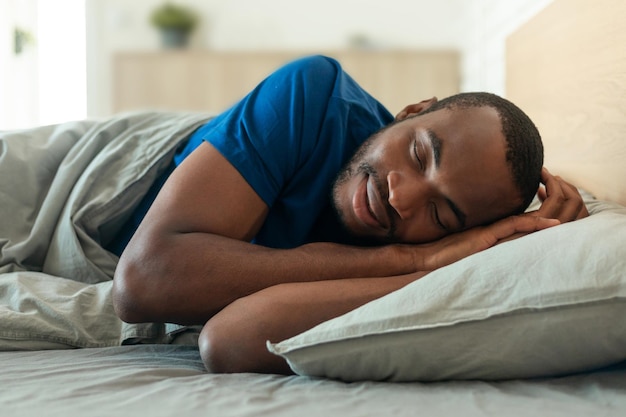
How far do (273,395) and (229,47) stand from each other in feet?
9.29

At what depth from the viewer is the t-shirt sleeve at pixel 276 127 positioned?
1.04 m

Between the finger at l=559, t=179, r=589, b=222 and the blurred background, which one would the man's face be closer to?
the finger at l=559, t=179, r=589, b=222

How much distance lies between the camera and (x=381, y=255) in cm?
103

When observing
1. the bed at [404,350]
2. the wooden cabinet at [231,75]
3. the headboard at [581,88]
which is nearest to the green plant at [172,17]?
the wooden cabinet at [231,75]

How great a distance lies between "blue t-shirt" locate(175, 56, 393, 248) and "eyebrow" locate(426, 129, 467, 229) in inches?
6.5

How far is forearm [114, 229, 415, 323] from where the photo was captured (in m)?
0.94

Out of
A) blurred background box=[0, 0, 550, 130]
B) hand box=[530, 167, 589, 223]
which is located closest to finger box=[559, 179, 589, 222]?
hand box=[530, 167, 589, 223]

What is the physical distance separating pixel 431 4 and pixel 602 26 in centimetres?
217

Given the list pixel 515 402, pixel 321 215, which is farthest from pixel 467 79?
pixel 515 402

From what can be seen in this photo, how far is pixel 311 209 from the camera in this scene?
1142mm

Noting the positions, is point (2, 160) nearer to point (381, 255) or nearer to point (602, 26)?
point (381, 255)

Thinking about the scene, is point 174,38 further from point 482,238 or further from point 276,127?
point 482,238

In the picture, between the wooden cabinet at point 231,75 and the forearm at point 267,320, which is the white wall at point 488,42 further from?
the forearm at point 267,320

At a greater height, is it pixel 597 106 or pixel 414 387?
pixel 597 106
